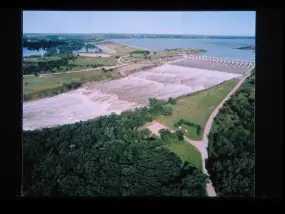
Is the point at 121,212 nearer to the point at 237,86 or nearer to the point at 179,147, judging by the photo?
the point at 179,147

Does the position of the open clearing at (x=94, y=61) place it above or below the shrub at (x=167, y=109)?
above

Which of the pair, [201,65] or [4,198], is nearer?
[4,198]

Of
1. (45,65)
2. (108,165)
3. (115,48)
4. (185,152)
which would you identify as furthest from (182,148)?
(45,65)

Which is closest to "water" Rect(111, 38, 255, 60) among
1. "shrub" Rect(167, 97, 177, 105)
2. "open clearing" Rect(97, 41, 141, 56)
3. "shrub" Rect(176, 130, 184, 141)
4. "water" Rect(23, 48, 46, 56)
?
"open clearing" Rect(97, 41, 141, 56)

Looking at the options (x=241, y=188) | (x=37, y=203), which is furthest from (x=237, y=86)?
(x=37, y=203)

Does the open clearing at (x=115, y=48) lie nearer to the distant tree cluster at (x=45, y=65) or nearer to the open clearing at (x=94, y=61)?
the open clearing at (x=94, y=61)

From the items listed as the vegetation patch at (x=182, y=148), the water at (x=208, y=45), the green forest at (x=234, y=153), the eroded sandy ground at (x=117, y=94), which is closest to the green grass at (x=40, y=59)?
the eroded sandy ground at (x=117, y=94)
